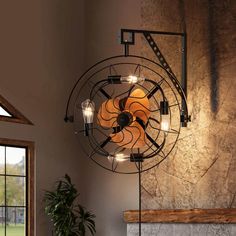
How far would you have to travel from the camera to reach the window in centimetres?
643

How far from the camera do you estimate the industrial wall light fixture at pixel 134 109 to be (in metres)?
5.60

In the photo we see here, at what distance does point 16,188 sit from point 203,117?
5.97ft

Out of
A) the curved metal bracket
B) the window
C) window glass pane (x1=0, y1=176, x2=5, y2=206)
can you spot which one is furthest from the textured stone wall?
window glass pane (x1=0, y1=176, x2=5, y2=206)

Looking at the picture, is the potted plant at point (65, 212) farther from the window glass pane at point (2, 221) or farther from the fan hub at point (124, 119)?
the fan hub at point (124, 119)

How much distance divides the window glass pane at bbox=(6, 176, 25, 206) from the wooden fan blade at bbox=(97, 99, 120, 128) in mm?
1231

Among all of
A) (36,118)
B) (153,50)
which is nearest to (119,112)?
(153,50)

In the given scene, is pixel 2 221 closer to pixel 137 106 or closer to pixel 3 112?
pixel 3 112

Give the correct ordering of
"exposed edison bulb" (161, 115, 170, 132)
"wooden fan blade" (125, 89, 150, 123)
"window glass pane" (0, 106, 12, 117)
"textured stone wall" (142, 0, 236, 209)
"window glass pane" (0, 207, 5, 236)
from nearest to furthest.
A: "wooden fan blade" (125, 89, 150, 123), "exposed edison bulb" (161, 115, 170, 132), "textured stone wall" (142, 0, 236, 209), "window glass pane" (0, 207, 5, 236), "window glass pane" (0, 106, 12, 117)

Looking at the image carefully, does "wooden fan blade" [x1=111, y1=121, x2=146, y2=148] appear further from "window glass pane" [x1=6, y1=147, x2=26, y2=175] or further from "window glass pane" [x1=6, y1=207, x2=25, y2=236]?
"window glass pane" [x1=6, y1=207, x2=25, y2=236]

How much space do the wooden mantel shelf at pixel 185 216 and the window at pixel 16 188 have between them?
0.92 metres

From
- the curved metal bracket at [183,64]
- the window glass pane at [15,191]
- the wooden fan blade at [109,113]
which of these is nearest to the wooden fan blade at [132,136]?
the wooden fan blade at [109,113]

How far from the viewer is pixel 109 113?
5.69 m

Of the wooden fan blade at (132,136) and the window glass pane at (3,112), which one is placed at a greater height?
the window glass pane at (3,112)

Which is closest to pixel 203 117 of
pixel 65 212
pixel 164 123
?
pixel 164 123
